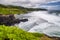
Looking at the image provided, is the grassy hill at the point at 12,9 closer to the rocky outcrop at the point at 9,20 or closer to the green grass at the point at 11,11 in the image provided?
the green grass at the point at 11,11

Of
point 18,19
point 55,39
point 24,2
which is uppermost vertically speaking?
point 24,2

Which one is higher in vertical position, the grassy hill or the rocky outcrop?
the grassy hill

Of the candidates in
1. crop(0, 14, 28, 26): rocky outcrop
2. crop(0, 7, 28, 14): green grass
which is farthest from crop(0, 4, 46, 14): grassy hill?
crop(0, 14, 28, 26): rocky outcrop

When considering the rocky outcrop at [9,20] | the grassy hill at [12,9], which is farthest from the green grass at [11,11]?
the rocky outcrop at [9,20]

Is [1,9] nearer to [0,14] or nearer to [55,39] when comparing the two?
[0,14]

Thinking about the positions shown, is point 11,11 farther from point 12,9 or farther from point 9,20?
point 9,20

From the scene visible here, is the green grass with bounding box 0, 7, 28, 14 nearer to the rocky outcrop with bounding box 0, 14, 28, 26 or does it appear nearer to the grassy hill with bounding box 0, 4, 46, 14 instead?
the grassy hill with bounding box 0, 4, 46, 14

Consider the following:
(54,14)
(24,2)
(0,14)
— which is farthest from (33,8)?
(0,14)

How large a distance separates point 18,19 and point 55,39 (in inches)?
38.7

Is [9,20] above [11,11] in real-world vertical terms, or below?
below

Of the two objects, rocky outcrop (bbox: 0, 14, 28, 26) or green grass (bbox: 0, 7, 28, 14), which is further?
green grass (bbox: 0, 7, 28, 14)

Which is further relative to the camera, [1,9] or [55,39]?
[1,9]

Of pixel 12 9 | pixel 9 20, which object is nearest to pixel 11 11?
pixel 12 9

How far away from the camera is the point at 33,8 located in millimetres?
4312
